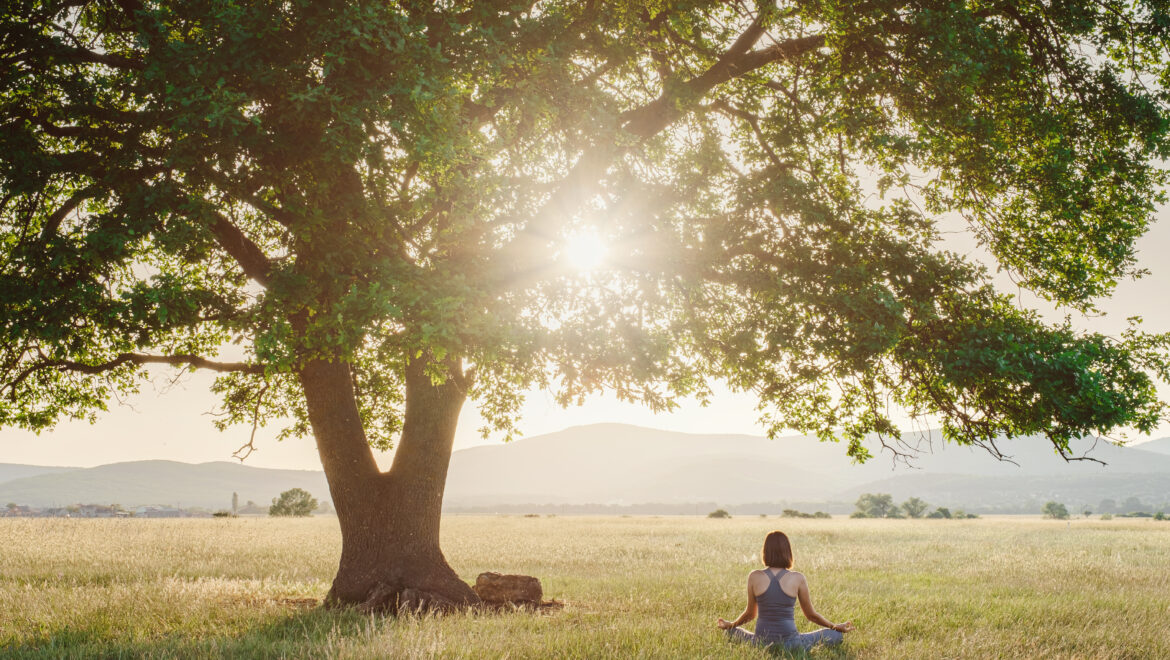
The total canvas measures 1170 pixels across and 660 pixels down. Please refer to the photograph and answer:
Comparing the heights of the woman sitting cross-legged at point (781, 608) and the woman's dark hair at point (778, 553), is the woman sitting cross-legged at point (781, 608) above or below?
below

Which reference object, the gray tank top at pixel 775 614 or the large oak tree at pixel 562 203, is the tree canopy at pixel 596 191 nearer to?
the large oak tree at pixel 562 203

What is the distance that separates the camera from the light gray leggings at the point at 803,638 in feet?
26.7

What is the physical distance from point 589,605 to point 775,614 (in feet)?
13.6

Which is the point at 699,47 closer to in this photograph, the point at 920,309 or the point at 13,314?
the point at 920,309

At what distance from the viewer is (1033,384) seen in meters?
8.45

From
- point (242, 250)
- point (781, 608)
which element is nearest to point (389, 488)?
point (242, 250)

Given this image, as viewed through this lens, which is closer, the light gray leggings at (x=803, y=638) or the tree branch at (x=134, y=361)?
the light gray leggings at (x=803, y=638)

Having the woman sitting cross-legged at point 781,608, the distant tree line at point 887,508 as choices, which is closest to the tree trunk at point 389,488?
the woman sitting cross-legged at point 781,608

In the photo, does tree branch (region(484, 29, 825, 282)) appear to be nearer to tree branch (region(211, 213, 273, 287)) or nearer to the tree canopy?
the tree canopy

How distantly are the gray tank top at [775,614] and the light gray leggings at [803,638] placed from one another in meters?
0.07

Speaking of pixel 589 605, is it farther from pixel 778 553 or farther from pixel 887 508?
pixel 887 508

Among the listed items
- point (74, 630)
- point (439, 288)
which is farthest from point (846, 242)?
point (74, 630)

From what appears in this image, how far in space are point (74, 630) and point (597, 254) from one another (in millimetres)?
8180

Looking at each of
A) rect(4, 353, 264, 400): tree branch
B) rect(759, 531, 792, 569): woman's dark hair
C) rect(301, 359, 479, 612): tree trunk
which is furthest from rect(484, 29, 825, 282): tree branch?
rect(4, 353, 264, 400): tree branch
